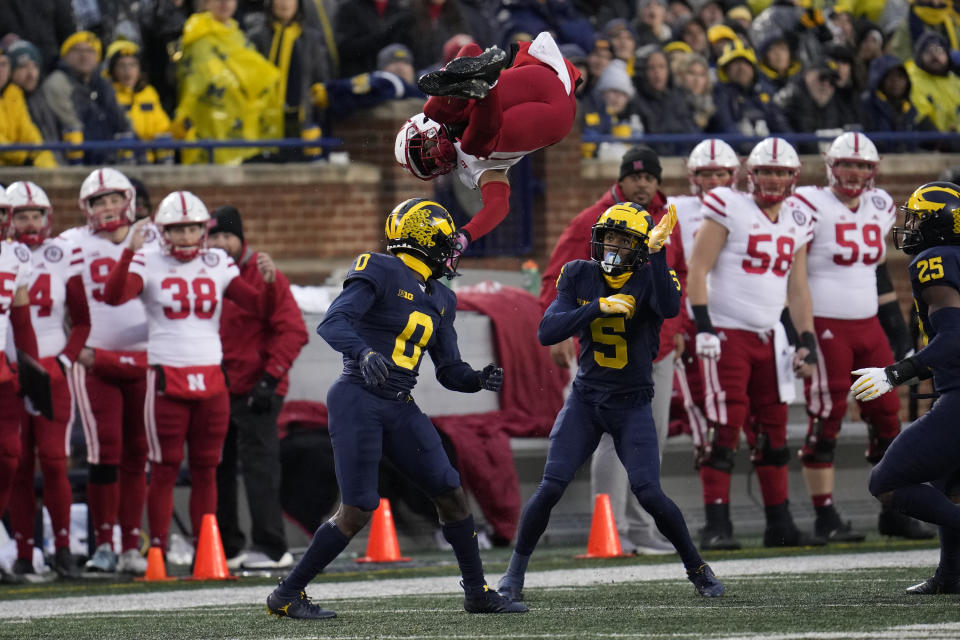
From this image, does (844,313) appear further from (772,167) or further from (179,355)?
(179,355)

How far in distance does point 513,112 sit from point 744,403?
3.93 metres

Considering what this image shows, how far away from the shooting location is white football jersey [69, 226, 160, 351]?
437 inches

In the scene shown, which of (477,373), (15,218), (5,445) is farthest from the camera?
(15,218)

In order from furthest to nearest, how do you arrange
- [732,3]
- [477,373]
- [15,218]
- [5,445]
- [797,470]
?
[732,3] → [797,470] → [15,218] → [5,445] → [477,373]

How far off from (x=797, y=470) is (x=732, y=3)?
6331 millimetres

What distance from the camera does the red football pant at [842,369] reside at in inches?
453

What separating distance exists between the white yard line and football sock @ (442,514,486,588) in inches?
49.5

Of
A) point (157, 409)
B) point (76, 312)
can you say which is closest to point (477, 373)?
point (157, 409)

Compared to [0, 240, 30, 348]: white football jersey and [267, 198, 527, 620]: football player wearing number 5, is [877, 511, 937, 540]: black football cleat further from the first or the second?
[0, 240, 30, 348]: white football jersey

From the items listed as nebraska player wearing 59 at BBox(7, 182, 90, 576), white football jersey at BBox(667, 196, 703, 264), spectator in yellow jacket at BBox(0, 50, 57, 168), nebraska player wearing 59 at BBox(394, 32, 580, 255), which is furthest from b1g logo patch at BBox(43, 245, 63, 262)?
nebraska player wearing 59 at BBox(394, 32, 580, 255)

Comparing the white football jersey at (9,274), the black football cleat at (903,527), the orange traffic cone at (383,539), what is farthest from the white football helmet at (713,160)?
the white football jersey at (9,274)

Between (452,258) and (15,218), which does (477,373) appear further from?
(15,218)

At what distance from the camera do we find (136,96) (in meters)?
13.9

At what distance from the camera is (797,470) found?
43.3 ft
